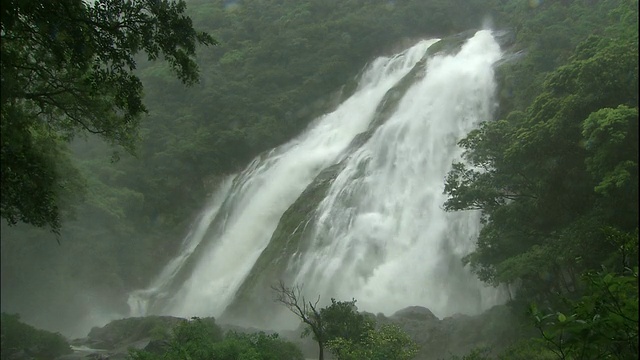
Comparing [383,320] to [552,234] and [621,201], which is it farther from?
[621,201]

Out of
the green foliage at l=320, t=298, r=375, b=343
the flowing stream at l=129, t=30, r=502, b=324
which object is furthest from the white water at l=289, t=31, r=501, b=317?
the green foliage at l=320, t=298, r=375, b=343

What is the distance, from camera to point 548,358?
965 centimetres

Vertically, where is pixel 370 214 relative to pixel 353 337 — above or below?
above

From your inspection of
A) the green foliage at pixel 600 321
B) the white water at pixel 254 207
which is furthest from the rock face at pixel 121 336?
the green foliage at pixel 600 321

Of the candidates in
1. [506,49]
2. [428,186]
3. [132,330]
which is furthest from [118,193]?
[506,49]

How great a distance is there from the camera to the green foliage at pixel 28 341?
18375 mm

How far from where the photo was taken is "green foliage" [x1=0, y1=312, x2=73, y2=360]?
60.3 feet

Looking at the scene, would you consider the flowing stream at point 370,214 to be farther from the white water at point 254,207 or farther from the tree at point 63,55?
the tree at point 63,55

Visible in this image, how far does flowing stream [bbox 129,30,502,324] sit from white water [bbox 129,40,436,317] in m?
0.09

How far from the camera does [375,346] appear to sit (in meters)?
11.1

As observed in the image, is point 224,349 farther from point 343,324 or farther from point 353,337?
point 353,337

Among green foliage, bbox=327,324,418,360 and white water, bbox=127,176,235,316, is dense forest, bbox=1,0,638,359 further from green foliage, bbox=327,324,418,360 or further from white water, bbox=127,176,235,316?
white water, bbox=127,176,235,316

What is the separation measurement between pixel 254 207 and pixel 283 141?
8908mm

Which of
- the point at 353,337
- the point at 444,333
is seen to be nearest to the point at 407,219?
the point at 444,333
